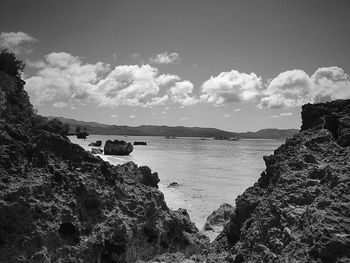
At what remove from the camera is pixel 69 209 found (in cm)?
520

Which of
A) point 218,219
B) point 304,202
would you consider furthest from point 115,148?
point 304,202

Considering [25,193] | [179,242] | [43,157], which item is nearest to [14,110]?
[43,157]

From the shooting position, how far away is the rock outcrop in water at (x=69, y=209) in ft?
15.3

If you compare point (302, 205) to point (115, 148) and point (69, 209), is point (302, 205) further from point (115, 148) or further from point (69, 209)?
point (115, 148)

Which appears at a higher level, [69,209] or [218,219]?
[69,209]

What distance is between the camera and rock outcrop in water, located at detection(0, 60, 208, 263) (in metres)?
4.67

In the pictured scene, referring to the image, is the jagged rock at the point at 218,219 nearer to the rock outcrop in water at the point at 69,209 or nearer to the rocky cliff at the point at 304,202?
the rock outcrop in water at the point at 69,209

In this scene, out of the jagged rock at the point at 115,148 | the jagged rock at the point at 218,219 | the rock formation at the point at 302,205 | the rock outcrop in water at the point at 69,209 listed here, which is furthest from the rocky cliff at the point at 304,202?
the jagged rock at the point at 115,148

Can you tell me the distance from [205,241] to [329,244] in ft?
12.0

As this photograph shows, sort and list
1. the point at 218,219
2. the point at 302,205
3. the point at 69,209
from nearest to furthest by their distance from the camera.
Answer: the point at 302,205 < the point at 69,209 < the point at 218,219

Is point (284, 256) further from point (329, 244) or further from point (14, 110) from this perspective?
point (14, 110)

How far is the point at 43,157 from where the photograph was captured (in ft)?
18.5

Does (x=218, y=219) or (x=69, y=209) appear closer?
(x=69, y=209)

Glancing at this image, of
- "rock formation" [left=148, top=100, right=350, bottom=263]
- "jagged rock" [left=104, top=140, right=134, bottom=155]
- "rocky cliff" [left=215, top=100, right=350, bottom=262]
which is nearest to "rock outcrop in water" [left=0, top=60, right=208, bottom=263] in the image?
"rock formation" [left=148, top=100, right=350, bottom=263]
